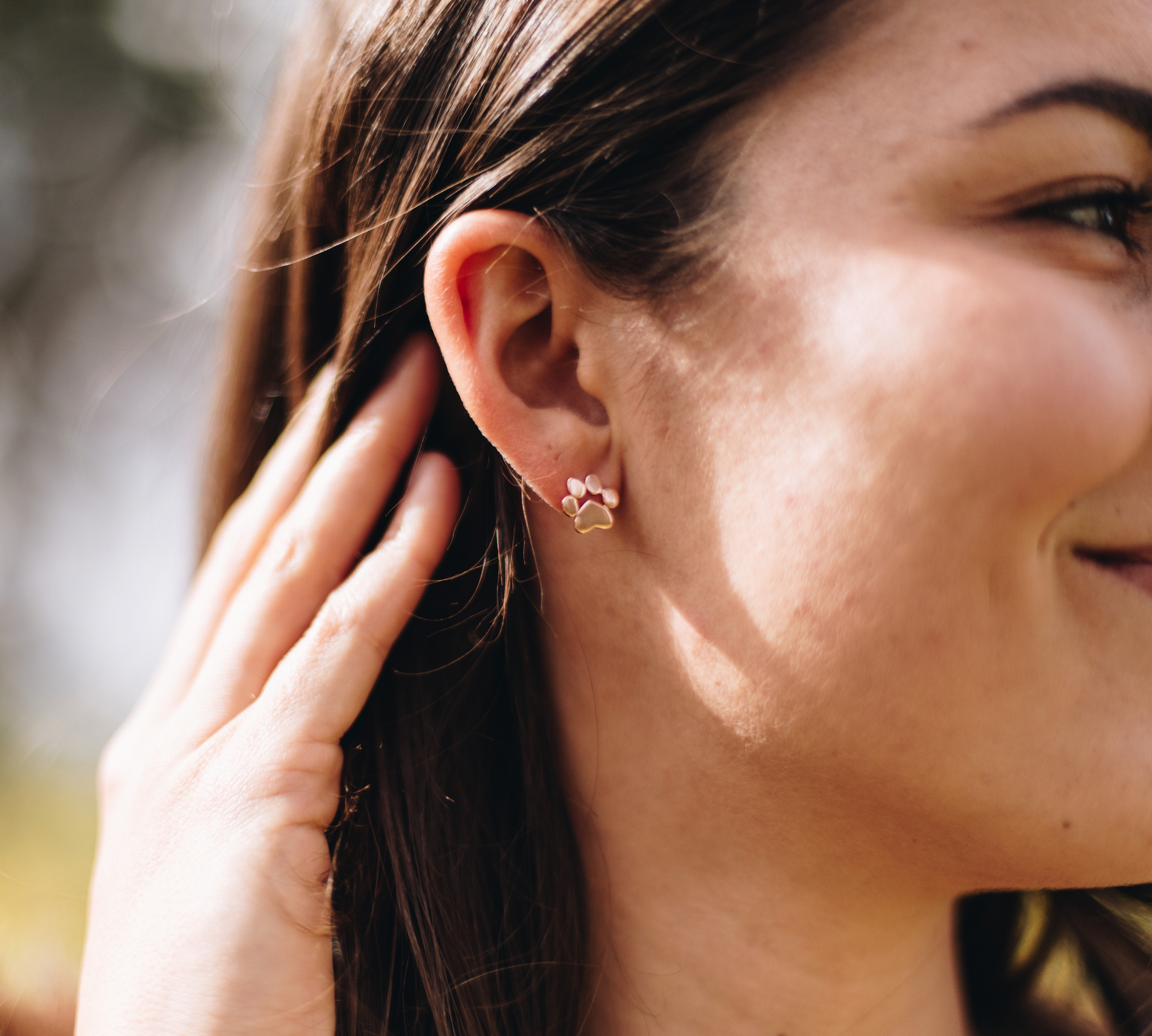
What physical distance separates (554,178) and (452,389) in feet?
1.49

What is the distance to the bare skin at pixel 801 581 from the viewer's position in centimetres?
121

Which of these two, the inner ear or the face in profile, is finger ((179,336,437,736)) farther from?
the face in profile

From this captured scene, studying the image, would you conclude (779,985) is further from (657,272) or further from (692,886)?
(657,272)

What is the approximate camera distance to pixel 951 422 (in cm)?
118

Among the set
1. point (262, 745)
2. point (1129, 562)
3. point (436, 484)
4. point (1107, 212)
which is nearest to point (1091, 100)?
point (1107, 212)

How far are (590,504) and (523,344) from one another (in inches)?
10.8

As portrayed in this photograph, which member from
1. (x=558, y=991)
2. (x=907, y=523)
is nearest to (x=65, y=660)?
(x=558, y=991)

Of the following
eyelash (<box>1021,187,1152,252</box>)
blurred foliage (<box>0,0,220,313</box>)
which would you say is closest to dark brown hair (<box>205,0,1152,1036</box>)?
eyelash (<box>1021,187,1152,252</box>)

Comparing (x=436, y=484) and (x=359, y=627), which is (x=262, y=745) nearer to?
(x=359, y=627)

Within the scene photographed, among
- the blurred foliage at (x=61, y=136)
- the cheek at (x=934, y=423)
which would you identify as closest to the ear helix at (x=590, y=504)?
the cheek at (x=934, y=423)

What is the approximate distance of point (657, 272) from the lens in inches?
54.5

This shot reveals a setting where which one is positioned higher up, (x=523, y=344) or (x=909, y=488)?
(x=523, y=344)

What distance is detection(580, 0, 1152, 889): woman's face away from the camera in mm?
1194

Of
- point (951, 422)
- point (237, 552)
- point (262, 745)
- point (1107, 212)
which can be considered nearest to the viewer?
point (951, 422)
